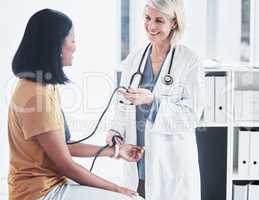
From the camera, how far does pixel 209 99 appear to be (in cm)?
194

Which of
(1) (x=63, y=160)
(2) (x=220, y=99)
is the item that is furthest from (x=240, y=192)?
(1) (x=63, y=160)

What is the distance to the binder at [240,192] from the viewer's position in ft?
6.66

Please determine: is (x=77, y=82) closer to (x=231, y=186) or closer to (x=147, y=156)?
(x=147, y=156)

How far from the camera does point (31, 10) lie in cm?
177

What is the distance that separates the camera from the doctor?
1760 mm

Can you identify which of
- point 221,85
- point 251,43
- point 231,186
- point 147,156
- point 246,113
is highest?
point 251,43

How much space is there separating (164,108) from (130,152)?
0.23 metres

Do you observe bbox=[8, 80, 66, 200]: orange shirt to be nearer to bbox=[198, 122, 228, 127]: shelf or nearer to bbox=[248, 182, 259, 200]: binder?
bbox=[198, 122, 228, 127]: shelf

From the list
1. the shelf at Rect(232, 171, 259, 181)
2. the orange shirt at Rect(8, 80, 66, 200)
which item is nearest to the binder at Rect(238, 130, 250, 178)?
the shelf at Rect(232, 171, 259, 181)

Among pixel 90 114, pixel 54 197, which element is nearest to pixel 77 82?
pixel 90 114

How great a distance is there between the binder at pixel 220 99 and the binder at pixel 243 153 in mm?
118

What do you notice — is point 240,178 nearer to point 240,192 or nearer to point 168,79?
point 240,192

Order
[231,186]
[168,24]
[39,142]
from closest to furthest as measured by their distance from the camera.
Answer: [39,142]
[168,24]
[231,186]

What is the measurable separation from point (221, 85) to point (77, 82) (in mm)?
602
